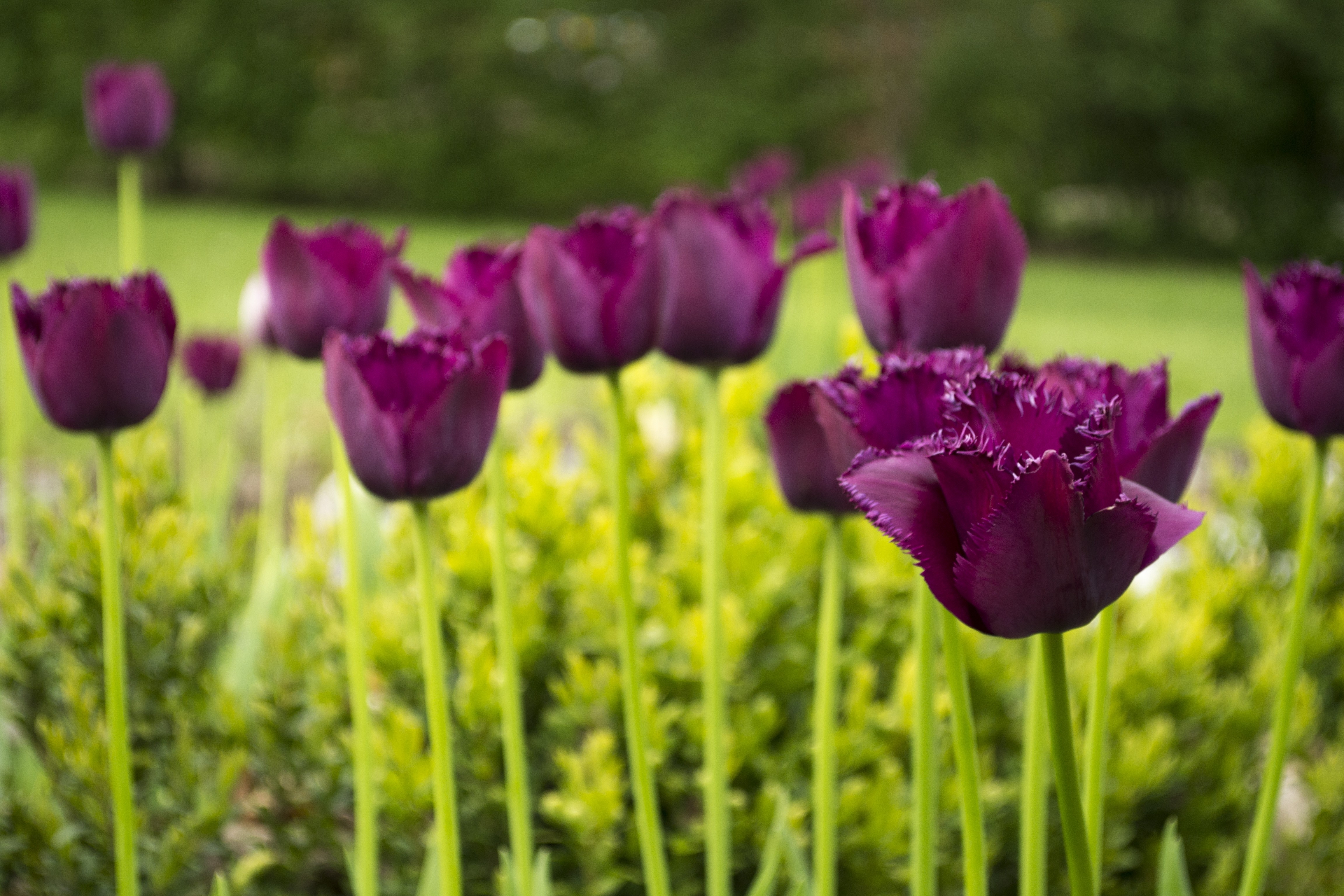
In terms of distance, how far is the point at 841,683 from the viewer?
1.93m

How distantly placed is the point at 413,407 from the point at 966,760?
0.44 metres

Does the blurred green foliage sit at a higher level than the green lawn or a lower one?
lower

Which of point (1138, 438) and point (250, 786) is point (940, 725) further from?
point (250, 786)

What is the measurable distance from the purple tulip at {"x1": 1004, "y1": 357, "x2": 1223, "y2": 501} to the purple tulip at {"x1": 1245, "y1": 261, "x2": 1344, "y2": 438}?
6.6 inches

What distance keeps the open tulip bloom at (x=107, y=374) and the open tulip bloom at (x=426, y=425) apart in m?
0.18

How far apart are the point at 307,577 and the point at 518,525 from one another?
321mm

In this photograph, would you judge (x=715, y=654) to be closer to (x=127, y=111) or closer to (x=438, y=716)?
(x=438, y=716)

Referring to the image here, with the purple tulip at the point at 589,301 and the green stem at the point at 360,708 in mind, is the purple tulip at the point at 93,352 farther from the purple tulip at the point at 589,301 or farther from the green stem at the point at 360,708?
the purple tulip at the point at 589,301

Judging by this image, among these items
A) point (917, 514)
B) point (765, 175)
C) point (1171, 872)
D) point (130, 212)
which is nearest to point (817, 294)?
point (765, 175)

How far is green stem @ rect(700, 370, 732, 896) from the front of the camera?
3.53ft

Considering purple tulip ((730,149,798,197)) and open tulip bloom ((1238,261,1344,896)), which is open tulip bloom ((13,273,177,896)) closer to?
open tulip bloom ((1238,261,1344,896))

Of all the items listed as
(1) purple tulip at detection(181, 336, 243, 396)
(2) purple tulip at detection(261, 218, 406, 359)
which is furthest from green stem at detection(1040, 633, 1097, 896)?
(1) purple tulip at detection(181, 336, 243, 396)

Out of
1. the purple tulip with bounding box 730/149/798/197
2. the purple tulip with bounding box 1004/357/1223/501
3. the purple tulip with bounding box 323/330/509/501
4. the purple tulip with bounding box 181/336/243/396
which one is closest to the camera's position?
the purple tulip with bounding box 1004/357/1223/501

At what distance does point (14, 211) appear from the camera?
5.96 feet
